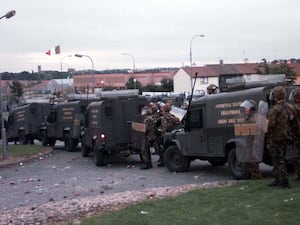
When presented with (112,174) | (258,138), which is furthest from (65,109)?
(258,138)

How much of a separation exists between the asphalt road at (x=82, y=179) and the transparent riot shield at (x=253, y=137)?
1383mm

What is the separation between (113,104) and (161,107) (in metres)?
1.72

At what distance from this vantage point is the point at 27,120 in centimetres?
2847

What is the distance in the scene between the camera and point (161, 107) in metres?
17.0

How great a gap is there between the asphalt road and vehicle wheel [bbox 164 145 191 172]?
23cm

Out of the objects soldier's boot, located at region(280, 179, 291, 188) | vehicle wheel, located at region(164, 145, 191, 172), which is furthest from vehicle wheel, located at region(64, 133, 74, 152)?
soldier's boot, located at region(280, 179, 291, 188)

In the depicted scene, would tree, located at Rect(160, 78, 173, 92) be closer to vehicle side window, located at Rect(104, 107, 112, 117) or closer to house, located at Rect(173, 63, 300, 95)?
house, located at Rect(173, 63, 300, 95)

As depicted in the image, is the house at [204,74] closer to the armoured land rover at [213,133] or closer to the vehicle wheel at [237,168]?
the armoured land rover at [213,133]

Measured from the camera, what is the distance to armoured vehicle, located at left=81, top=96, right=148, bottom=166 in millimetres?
17391

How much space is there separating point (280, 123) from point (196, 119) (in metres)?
4.53

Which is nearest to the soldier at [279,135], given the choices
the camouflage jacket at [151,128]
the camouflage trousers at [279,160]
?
the camouflage trousers at [279,160]

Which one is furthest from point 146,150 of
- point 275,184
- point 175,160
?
point 275,184

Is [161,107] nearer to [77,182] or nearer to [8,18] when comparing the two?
[77,182]

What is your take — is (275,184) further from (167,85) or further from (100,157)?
(167,85)
